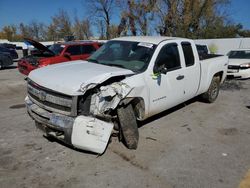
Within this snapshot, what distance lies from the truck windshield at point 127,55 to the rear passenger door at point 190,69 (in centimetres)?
110

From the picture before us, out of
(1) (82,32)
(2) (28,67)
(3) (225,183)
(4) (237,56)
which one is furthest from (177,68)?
(1) (82,32)

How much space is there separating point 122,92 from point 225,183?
1954 millimetres

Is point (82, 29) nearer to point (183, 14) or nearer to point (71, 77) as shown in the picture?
point (183, 14)

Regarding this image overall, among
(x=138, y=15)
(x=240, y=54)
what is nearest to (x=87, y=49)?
(x=240, y=54)

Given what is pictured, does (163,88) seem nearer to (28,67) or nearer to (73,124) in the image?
→ (73,124)

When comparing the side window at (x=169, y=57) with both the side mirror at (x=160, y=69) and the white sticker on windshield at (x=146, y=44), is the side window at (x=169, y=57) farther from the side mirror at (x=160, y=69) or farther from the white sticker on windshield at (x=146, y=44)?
the white sticker on windshield at (x=146, y=44)

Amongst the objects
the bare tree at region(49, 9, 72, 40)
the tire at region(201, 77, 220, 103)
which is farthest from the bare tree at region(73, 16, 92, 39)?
the tire at region(201, 77, 220, 103)

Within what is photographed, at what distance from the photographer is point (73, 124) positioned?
358 centimetres

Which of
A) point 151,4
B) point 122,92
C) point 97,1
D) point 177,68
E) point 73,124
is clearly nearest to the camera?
point 73,124

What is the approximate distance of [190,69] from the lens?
5672mm

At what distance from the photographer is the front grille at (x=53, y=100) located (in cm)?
363

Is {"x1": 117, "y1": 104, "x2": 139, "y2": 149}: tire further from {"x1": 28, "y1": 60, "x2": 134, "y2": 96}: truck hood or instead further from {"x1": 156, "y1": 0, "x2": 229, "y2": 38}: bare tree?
{"x1": 156, "y1": 0, "x2": 229, "y2": 38}: bare tree

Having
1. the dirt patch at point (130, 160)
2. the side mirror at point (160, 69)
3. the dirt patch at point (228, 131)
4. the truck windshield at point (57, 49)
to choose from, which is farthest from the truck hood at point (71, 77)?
the truck windshield at point (57, 49)

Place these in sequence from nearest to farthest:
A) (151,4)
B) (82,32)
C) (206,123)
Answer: (206,123) < (151,4) < (82,32)
